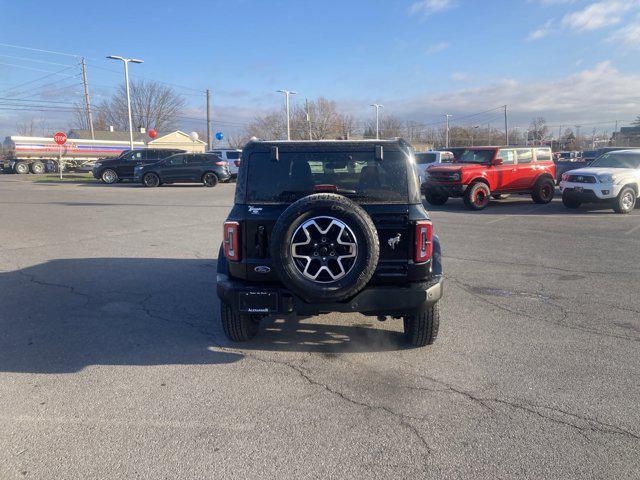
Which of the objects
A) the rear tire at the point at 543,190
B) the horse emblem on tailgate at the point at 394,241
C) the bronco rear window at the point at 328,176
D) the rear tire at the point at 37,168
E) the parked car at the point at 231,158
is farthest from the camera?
the rear tire at the point at 37,168

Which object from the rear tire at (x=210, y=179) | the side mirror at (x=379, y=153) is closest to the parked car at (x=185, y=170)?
the rear tire at (x=210, y=179)

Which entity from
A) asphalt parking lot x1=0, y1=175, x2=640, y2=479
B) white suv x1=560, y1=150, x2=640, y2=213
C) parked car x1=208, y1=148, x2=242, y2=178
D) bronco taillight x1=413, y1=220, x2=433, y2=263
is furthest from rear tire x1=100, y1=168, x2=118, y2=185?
bronco taillight x1=413, y1=220, x2=433, y2=263

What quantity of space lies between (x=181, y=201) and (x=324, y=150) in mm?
14992

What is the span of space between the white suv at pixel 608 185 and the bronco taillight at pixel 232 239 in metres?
13.0

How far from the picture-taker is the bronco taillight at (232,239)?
14.1 feet

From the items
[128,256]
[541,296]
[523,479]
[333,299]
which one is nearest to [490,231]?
[541,296]

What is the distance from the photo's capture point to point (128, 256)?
352 inches

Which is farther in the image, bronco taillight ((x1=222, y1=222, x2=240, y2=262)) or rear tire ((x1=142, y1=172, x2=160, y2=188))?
rear tire ((x1=142, y1=172, x2=160, y2=188))

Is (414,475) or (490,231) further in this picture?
(490,231)

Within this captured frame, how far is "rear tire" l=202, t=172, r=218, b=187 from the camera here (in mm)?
26078

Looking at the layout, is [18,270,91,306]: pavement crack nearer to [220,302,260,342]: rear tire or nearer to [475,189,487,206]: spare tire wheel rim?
[220,302,260,342]: rear tire

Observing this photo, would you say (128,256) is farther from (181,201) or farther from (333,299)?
(181,201)

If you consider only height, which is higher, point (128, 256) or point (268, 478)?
point (128, 256)

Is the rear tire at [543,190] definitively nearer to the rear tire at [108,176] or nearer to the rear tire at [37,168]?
the rear tire at [108,176]
